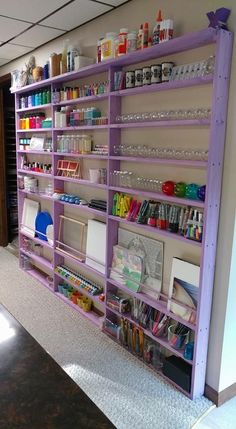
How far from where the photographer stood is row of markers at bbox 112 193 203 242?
2.02m

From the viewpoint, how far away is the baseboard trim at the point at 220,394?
83.0 inches

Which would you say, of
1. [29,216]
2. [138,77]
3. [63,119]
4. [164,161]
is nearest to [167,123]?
[164,161]

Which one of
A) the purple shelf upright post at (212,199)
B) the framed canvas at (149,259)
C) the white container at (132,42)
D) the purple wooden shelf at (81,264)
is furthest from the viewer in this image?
the purple wooden shelf at (81,264)

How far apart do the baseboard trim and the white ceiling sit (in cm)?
269

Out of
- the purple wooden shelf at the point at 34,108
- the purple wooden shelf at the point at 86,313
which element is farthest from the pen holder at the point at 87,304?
the purple wooden shelf at the point at 34,108

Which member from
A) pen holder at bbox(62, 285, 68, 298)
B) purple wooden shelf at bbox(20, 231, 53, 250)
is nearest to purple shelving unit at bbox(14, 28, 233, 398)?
pen holder at bbox(62, 285, 68, 298)

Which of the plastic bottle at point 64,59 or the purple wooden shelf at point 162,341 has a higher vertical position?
the plastic bottle at point 64,59

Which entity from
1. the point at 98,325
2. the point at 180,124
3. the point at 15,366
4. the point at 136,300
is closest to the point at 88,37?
the point at 180,124

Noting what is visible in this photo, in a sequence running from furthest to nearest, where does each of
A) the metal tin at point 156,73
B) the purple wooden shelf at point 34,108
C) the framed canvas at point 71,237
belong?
the purple wooden shelf at point 34,108, the framed canvas at point 71,237, the metal tin at point 156,73

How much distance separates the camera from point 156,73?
214 centimetres

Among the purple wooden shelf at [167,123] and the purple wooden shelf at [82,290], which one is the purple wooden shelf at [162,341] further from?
the purple wooden shelf at [167,123]

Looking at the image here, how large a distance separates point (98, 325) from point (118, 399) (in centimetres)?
86

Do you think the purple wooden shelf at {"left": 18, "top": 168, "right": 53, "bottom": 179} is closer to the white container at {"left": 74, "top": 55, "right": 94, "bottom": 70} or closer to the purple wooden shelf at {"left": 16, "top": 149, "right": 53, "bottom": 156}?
the purple wooden shelf at {"left": 16, "top": 149, "right": 53, "bottom": 156}

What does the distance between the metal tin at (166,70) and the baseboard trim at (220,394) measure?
1975 millimetres
